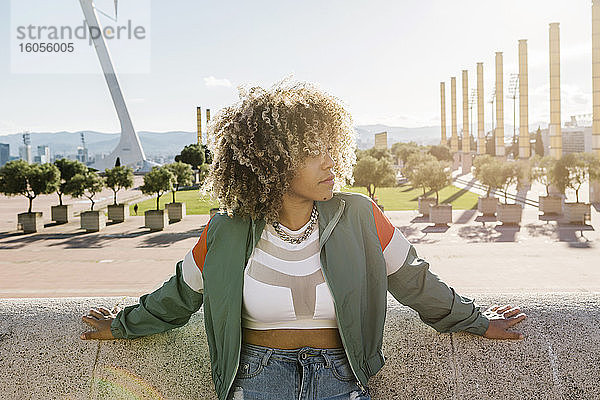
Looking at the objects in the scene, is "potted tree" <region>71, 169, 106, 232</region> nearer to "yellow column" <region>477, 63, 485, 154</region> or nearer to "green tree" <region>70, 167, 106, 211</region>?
"green tree" <region>70, 167, 106, 211</region>

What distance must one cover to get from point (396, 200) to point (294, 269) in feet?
73.0

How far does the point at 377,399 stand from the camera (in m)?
2.36

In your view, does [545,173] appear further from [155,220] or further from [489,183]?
[155,220]

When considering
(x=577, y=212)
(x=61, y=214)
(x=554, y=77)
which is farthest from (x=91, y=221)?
(x=554, y=77)

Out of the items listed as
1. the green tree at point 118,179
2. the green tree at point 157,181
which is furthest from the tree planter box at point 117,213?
the green tree at point 157,181

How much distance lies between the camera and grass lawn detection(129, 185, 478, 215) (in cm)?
2184

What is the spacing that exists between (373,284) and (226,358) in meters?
0.57

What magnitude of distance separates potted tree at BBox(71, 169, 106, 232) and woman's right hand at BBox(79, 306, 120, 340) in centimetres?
1523

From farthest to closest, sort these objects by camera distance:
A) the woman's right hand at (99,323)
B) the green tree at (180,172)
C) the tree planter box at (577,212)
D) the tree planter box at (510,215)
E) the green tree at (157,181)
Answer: the green tree at (180,172) < the green tree at (157,181) < the tree planter box at (510,215) < the tree planter box at (577,212) < the woman's right hand at (99,323)

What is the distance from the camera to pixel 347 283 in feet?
6.74

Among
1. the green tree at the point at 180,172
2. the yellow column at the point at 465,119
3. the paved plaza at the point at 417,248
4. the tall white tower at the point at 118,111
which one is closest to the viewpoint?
the paved plaza at the point at 417,248

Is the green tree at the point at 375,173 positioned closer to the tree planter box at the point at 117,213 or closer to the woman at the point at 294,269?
the tree planter box at the point at 117,213

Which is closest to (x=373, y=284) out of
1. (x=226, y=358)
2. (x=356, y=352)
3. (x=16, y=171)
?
(x=356, y=352)

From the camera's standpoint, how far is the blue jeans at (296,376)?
6.64 ft
